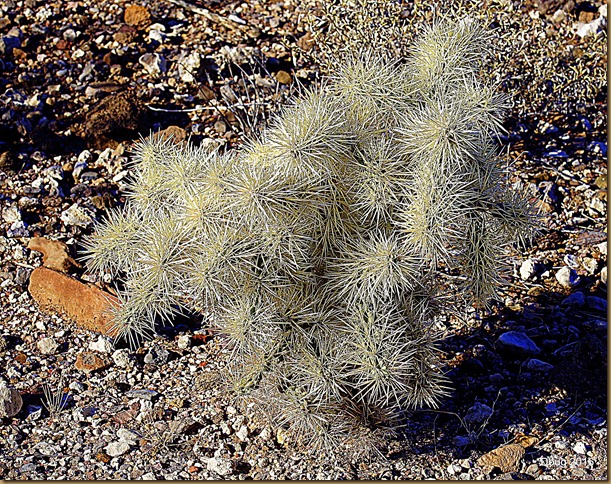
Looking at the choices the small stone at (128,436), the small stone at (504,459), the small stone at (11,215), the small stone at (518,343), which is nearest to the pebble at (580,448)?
the small stone at (504,459)

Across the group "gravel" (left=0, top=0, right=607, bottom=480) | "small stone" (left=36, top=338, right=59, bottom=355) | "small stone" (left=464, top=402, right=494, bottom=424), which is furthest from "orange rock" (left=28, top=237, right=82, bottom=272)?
"small stone" (left=464, top=402, right=494, bottom=424)

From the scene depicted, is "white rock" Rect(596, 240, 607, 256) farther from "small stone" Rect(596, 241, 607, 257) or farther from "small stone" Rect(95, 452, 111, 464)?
"small stone" Rect(95, 452, 111, 464)

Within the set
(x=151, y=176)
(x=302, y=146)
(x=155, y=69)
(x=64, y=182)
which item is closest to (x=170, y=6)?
(x=155, y=69)

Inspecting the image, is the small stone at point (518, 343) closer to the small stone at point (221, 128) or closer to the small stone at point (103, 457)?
the small stone at point (103, 457)

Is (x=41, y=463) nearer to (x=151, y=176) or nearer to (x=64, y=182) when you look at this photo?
(x=151, y=176)

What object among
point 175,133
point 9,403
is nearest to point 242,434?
point 9,403
